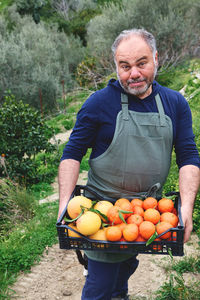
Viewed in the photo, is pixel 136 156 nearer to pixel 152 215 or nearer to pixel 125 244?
pixel 152 215

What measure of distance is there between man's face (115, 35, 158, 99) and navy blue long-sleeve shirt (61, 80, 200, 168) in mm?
89

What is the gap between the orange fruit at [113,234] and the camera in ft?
5.28

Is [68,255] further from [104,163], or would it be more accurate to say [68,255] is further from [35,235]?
[104,163]

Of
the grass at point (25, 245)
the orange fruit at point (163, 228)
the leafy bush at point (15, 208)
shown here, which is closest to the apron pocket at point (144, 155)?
the orange fruit at point (163, 228)

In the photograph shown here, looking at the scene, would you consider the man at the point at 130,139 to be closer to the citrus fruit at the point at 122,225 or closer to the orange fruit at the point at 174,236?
the orange fruit at the point at 174,236

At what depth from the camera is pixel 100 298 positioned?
2057 mm

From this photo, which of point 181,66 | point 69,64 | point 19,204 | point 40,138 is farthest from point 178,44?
point 19,204

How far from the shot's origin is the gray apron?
194 centimetres

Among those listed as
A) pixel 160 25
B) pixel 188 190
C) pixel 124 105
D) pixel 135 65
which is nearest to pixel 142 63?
pixel 135 65

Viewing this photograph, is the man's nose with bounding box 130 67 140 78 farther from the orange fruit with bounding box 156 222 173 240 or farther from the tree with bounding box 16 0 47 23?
the tree with bounding box 16 0 47 23

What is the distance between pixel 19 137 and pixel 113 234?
14.8ft

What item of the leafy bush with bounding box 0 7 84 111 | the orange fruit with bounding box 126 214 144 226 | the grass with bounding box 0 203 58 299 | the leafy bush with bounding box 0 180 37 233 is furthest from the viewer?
the leafy bush with bounding box 0 7 84 111

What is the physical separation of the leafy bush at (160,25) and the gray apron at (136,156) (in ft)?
41.2

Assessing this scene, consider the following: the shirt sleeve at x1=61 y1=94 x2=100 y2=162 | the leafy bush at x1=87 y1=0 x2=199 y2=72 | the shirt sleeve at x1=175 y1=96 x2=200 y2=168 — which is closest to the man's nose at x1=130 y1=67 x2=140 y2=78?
the shirt sleeve at x1=61 y1=94 x2=100 y2=162
